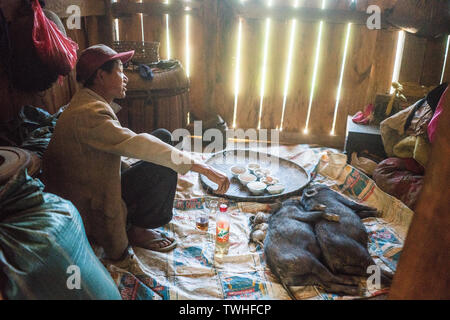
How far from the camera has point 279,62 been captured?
485cm

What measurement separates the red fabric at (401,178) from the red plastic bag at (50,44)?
9.62ft

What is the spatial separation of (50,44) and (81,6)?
155cm

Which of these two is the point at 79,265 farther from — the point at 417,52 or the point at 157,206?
the point at 417,52

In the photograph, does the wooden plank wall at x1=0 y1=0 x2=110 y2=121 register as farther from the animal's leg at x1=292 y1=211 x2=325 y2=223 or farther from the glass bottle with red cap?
the animal's leg at x1=292 y1=211 x2=325 y2=223

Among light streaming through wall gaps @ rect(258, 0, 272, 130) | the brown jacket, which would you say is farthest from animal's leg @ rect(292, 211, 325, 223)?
light streaming through wall gaps @ rect(258, 0, 272, 130)

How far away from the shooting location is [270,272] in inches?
96.4

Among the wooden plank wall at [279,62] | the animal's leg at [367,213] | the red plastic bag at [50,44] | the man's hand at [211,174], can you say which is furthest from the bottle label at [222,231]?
the wooden plank wall at [279,62]

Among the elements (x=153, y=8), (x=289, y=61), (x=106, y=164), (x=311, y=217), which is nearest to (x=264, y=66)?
(x=289, y=61)

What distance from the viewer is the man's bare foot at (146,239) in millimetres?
2625

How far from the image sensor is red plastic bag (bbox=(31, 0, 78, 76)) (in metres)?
2.59

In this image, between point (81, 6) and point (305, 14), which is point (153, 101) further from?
point (305, 14)

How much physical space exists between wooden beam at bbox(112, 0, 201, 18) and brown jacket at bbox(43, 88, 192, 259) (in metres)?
2.93

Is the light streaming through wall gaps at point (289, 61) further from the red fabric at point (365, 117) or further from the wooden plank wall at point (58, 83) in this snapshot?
the wooden plank wall at point (58, 83)
